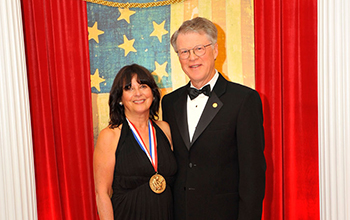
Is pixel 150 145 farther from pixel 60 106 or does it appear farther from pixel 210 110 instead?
pixel 60 106

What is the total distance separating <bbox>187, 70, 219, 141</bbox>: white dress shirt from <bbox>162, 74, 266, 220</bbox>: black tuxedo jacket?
1.3 inches

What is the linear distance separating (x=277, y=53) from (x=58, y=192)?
7.79 feet

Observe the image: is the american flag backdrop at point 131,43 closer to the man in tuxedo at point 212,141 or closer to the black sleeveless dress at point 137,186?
the man in tuxedo at point 212,141

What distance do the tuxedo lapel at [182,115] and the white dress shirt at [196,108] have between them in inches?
1.1

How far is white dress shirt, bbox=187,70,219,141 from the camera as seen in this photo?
6.26ft

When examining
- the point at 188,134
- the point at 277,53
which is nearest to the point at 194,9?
the point at 277,53

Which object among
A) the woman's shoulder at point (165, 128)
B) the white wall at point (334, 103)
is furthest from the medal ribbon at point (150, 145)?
the white wall at point (334, 103)

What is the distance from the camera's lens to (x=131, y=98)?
1.99 m

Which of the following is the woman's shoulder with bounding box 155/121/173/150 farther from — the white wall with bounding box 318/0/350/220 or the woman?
the white wall with bounding box 318/0/350/220

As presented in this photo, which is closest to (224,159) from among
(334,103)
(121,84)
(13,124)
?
(121,84)

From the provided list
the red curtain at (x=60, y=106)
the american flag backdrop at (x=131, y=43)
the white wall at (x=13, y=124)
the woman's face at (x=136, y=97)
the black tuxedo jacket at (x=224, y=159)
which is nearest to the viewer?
the black tuxedo jacket at (x=224, y=159)

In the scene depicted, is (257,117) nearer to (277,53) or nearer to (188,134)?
(188,134)

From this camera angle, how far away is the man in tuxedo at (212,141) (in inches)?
68.9

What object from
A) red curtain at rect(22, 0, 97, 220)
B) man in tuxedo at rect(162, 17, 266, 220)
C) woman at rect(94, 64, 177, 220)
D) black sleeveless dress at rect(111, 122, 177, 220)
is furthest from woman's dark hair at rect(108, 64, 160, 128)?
red curtain at rect(22, 0, 97, 220)
